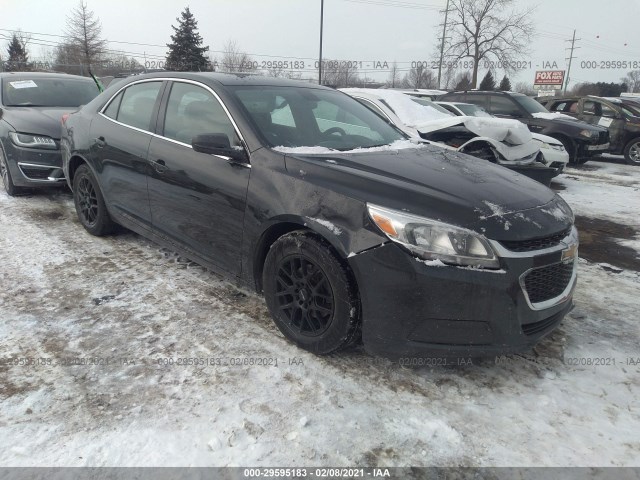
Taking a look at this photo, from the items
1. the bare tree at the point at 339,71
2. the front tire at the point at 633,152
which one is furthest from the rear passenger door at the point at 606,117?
the bare tree at the point at 339,71

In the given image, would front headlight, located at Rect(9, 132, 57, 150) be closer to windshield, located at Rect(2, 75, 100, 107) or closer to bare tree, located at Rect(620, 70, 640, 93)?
windshield, located at Rect(2, 75, 100, 107)

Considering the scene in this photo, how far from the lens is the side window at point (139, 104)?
383 cm

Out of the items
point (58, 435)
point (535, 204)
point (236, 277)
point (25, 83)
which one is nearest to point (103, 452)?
point (58, 435)

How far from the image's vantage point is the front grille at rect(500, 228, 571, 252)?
90.4 inches

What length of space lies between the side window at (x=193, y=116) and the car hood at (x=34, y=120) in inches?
118

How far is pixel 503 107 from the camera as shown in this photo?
36.7 feet

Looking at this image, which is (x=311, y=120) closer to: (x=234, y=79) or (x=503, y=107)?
(x=234, y=79)

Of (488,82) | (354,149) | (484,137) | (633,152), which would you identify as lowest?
(633,152)

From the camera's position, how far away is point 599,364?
275 cm

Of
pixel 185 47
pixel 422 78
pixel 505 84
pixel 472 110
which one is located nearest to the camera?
pixel 472 110

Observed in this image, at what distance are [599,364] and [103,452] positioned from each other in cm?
272

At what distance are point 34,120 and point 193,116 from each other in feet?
11.8

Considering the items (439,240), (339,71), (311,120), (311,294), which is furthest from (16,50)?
(439,240)

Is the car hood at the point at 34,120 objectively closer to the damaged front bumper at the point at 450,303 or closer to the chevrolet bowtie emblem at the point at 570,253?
the damaged front bumper at the point at 450,303
